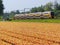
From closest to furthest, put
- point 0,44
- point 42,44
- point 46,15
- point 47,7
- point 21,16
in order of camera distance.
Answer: point 42,44 → point 0,44 → point 46,15 → point 21,16 → point 47,7

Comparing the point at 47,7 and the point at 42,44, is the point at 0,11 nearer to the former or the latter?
the point at 47,7

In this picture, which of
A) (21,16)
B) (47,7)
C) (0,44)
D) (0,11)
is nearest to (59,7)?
(47,7)

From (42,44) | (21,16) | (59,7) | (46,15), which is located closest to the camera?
(42,44)

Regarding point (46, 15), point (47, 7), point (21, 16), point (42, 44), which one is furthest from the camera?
point (47, 7)

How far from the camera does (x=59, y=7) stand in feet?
252

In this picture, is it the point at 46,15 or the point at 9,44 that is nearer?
the point at 9,44

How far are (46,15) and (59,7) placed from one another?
19.8m

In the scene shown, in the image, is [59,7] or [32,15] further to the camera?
[59,7]

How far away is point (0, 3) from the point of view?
8919cm

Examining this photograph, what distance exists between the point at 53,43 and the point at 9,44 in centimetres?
205

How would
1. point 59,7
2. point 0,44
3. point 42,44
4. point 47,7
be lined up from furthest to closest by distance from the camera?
point 47,7 < point 59,7 < point 0,44 < point 42,44

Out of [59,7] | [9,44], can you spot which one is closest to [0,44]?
[9,44]

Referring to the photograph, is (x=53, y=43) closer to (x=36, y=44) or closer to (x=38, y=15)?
(x=36, y=44)

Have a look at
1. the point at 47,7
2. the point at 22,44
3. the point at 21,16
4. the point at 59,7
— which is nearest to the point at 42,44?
the point at 22,44
